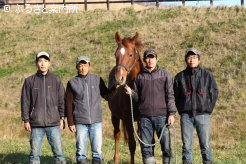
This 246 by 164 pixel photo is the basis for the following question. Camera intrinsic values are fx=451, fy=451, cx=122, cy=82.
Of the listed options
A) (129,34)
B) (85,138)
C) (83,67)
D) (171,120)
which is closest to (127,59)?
(83,67)

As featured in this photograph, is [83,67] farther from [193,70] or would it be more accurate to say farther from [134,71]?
[193,70]

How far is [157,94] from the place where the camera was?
7.04m

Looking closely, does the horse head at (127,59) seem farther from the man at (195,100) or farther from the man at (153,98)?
the man at (195,100)

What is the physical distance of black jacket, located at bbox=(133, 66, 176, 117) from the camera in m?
7.04

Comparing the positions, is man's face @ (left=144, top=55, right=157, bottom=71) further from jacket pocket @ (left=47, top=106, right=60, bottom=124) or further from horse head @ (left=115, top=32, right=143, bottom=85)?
jacket pocket @ (left=47, top=106, right=60, bottom=124)

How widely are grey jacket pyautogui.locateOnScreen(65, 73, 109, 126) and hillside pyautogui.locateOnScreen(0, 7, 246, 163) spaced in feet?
19.3

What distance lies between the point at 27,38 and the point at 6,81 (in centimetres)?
703

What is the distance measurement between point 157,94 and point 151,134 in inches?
26.2

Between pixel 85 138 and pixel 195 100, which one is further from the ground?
pixel 195 100

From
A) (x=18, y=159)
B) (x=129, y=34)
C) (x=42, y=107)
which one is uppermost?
(x=129, y=34)

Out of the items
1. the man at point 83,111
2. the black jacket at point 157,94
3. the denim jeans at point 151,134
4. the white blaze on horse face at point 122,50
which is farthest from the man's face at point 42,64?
the denim jeans at point 151,134

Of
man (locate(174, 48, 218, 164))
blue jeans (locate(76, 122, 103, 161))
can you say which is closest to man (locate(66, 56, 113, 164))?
blue jeans (locate(76, 122, 103, 161))

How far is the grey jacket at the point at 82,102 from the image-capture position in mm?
7312

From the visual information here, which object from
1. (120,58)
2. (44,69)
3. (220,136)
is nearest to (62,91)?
(44,69)
